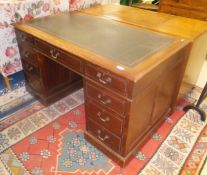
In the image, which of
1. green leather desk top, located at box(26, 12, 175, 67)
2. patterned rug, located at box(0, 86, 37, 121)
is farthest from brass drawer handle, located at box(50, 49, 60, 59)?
patterned rug, located at box(0, 86, 37, 121)

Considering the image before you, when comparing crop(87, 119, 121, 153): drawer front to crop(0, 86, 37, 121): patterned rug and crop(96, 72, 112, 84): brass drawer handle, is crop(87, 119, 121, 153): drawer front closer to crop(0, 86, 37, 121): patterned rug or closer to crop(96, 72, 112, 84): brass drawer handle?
crop(96, 72, 112, 84): brass drawer handle

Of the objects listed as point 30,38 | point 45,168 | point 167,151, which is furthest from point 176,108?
point 30,38

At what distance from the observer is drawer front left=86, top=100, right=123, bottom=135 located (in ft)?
4.11

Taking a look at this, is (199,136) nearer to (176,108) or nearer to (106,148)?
(176,108)

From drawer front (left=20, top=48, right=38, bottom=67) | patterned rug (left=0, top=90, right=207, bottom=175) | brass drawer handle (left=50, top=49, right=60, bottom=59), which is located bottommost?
patterned rug (left=0, top=90, right=207, bottom=175)

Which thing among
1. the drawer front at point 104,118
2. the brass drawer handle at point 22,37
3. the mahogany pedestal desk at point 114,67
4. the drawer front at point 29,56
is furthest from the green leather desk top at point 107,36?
the drawer front at point 104,118

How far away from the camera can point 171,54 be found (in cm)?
122

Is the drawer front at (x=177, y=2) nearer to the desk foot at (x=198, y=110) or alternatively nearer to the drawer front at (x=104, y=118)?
the desk foot at (x=198, y=110)

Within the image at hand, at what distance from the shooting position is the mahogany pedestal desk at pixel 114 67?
112 centimetres

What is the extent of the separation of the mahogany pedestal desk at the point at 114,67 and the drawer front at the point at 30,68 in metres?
0.01

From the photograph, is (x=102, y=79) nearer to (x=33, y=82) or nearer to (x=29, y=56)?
(x=29, y=56)

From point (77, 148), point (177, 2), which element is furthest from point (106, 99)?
point (177, 2)

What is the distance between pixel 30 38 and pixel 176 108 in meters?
1.39

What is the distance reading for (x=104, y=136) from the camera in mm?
1413
